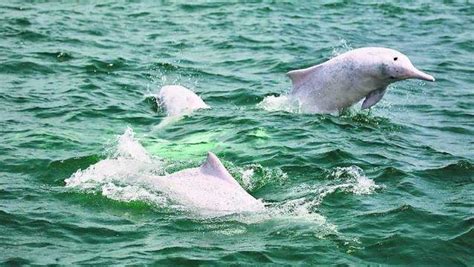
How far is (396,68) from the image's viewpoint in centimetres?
1324

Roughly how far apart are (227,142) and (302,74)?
2009mm

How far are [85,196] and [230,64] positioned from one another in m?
8.48

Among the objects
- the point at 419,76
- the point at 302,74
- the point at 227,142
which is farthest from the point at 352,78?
the point at 227,142

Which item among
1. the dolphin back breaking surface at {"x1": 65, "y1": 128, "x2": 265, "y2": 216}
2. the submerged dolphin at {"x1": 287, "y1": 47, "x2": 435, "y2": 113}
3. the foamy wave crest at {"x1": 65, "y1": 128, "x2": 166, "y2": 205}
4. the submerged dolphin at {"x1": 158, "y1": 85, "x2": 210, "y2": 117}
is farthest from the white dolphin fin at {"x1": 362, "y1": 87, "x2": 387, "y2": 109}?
the dolphin back breaking surface at {"x1": 65, "y1": 128, "x2": 265, "y2": 216}

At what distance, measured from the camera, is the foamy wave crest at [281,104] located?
14.1 m

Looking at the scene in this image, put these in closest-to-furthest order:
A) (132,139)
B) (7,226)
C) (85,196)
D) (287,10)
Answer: (7,226) → (85,196) → (132,139) → (287,10)

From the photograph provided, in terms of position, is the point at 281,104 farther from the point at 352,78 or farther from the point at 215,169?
the point at 215,169

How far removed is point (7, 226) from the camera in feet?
30.1

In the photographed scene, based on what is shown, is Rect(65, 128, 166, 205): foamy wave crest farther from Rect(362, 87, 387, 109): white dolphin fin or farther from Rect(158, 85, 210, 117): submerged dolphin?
Rect(362, 87, 387, 109): white dolphin fin

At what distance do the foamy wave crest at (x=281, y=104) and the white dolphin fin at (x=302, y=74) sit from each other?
264 mm

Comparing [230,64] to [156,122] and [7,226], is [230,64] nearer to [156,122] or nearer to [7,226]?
[156,122]

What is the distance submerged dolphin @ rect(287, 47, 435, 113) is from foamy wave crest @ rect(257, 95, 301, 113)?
0.09 meters

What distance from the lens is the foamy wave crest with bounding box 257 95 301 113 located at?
14.1 meters

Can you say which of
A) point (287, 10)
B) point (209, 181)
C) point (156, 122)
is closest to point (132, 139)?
point (156, 122)
